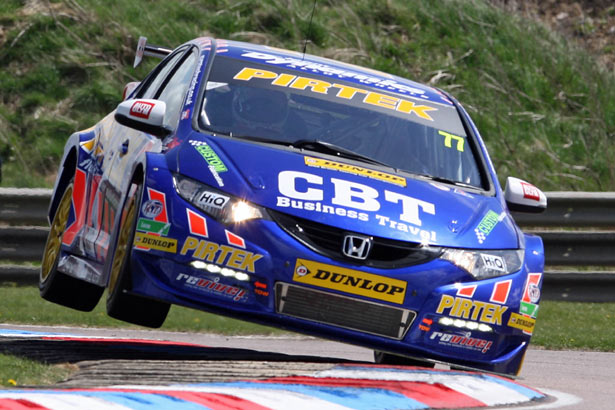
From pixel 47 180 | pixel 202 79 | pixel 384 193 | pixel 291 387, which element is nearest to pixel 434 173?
pixel 384 193

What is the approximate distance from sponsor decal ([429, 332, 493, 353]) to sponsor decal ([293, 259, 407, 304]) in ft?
1.08

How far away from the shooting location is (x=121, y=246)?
20.0 ft

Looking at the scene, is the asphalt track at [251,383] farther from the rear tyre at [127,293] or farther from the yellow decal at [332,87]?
the yellow decal at [332,87]

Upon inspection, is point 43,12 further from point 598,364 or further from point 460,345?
point 460,345

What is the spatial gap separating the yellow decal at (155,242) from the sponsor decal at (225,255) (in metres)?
0.11

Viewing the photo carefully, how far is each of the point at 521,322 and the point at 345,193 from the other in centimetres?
102

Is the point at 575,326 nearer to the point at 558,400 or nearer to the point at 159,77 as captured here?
the point at 159,77

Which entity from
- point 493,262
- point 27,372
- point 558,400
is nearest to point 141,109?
point 27,372

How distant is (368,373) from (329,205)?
2.41 feet

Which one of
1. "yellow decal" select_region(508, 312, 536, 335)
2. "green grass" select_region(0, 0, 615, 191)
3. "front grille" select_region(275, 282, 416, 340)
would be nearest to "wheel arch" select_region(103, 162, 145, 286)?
"front grille" select_region(275, 282, 416, 340)

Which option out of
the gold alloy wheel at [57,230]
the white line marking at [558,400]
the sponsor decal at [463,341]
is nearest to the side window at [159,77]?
the gold alloy wheel at [57,230]

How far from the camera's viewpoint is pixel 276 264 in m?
5.45

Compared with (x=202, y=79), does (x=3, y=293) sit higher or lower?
lower

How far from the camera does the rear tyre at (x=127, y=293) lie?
5.69 meters
